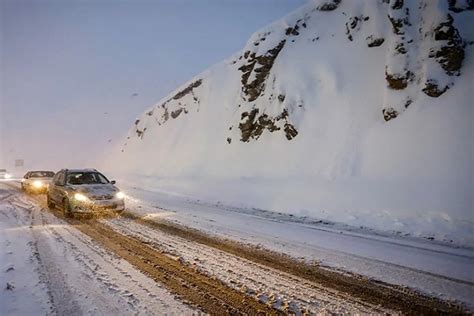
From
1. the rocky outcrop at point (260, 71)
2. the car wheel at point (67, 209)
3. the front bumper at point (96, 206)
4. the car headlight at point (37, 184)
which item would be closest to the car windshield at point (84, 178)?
the car wheel at point (67, 209)

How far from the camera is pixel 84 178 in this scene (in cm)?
1184

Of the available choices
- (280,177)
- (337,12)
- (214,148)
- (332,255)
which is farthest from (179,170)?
(332,255)

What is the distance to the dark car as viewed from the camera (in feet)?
33.4

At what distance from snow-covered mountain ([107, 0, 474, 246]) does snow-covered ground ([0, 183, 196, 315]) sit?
24.0ft

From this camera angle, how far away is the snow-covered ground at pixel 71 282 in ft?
12.6

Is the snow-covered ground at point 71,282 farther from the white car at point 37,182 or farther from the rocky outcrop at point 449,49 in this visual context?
the rocky outcrop at point 449,49

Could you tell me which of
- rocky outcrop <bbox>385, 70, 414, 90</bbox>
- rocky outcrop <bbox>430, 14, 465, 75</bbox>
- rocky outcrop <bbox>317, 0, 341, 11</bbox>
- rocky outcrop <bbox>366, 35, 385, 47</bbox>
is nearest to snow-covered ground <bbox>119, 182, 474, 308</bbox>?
rocky outcrop <bbox>385, 70, 414, 90</bbox>

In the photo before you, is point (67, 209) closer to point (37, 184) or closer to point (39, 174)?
point (37, 184)

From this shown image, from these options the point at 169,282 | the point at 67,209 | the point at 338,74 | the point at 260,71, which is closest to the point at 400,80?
the point at 338,74

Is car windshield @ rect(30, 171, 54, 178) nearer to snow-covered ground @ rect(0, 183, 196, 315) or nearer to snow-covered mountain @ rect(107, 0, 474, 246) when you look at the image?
snow-covered mountain @ rect(107, 0, 474, 246)

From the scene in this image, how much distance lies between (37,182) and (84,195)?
11392mm

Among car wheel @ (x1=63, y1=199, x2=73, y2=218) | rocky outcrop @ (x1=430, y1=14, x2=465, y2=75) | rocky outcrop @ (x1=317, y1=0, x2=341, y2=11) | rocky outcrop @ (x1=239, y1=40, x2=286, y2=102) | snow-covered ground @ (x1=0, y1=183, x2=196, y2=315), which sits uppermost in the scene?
rocky outcrop @ (x1=317, y1=0, x2=341, y2=11)

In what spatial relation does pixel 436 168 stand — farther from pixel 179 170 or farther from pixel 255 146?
pixel 179 170

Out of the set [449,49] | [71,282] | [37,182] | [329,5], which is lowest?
[71,282]
